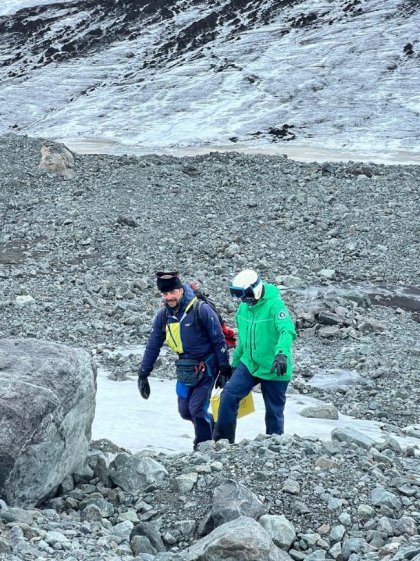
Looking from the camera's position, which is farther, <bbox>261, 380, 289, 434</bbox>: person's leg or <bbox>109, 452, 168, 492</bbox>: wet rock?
<bbox>261, 380, 289, 434</bbox>: person's leg

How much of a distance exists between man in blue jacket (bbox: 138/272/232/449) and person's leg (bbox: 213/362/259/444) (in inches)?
5.6

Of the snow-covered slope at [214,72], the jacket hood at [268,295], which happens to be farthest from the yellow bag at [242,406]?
the snow-covered slope at [214,72]

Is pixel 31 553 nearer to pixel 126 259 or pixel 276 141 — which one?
pixel 126 259

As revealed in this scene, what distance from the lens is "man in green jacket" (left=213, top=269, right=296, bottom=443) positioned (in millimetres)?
7438

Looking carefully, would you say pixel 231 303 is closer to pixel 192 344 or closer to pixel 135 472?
pixel 192 344

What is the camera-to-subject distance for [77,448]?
6.47 meters

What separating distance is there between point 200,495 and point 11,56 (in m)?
78.3

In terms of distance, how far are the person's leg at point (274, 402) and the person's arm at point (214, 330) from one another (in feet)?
1.44

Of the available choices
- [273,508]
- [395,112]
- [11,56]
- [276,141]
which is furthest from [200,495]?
[11,56]

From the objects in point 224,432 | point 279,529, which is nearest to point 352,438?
point 224,432

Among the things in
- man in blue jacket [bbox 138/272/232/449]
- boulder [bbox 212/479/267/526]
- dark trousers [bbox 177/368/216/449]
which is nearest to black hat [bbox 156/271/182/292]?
man in blue jacket [bbox 138/272/232/449]

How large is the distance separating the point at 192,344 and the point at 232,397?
22.6 inches

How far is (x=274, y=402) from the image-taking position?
785cm

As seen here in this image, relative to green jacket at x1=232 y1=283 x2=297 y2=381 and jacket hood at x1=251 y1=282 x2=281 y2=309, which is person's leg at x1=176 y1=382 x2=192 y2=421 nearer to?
green jacket at x1=232 y1=283 x2=297 y2=381
